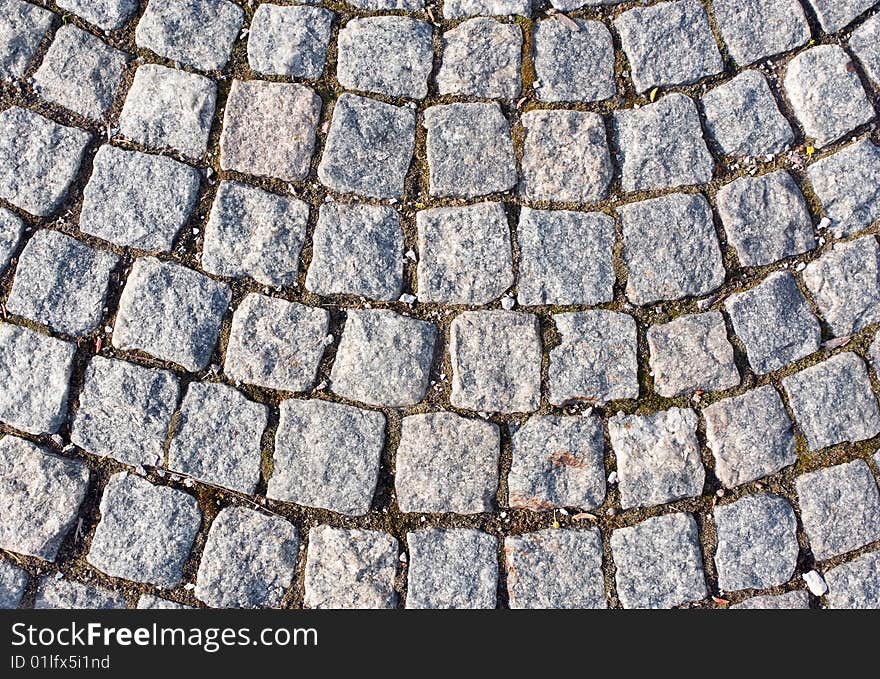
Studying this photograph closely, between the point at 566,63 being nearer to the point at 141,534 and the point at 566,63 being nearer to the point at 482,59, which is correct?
the point at 482,59

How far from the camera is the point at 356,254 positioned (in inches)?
133

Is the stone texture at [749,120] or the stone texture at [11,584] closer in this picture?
the stone texture at [11,584]

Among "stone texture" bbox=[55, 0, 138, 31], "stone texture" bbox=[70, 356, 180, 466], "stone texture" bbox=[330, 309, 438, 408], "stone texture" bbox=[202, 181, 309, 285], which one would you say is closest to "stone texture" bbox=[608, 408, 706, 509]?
"stone texture" bbox=[330, 309, 438, 408]

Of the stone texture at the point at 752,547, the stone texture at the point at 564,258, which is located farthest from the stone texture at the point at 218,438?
the stone texture at the point at 752,547

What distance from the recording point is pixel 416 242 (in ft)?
11.2

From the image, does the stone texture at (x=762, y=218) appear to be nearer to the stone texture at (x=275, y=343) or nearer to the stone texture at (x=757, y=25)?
the stone texture at (x=757, y=25)

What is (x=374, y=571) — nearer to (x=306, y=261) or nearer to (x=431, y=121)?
(x=306, y=261)

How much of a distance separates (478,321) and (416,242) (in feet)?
1.31

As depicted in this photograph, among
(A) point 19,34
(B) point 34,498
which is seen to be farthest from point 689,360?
(A) point 19,34

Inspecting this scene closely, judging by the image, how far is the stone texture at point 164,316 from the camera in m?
3.35

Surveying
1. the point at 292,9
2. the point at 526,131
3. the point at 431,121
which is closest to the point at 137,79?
the point at 292,9

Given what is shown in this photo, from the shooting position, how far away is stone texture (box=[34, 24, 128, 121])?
3402 mm

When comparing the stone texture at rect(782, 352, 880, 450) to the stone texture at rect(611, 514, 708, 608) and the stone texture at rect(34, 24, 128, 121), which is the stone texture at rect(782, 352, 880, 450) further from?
the stone texture at rect(34, 24, 128, 121)

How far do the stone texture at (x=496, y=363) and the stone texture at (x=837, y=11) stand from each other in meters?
1.71
